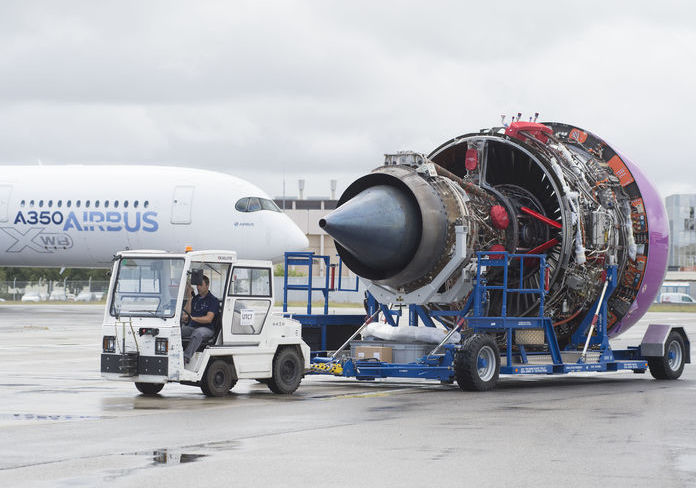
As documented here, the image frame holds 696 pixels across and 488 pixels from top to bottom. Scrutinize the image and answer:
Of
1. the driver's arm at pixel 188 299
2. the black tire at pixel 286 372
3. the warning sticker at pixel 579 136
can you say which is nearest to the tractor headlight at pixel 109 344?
the driver's arm at pixel 188 299

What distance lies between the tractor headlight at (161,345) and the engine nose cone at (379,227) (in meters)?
2.88

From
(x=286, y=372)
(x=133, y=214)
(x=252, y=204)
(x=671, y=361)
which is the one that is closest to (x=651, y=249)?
(x=671, y=361)

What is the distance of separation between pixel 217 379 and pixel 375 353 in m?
2.78

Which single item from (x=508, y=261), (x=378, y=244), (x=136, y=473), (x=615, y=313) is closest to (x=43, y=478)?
(x=136, y=473)

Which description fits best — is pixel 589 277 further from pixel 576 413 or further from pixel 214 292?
pixel 214 292

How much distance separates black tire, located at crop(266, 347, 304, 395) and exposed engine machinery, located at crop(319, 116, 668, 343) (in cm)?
181

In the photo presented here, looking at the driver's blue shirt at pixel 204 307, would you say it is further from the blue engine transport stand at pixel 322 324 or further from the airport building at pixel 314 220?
the airport building at pixel 314 220

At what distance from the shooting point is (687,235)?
152m

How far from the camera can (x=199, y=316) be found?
16.1 meters

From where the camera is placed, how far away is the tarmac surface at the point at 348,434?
9430 mm

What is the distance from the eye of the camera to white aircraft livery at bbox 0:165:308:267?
39.8m

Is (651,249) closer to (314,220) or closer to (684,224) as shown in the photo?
(314,220)

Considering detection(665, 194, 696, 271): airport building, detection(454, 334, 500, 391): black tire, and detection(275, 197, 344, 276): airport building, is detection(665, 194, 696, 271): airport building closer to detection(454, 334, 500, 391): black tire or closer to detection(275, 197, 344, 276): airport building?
detection(275, 197, 344, 276): airport building

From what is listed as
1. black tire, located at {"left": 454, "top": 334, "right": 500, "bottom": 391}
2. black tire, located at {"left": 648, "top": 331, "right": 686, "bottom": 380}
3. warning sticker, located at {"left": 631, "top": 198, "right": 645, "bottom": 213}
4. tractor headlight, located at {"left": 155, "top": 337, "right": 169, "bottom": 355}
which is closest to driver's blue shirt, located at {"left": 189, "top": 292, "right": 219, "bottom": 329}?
tractor headlight, located at {"left": 155, "top": 337, "right": 169, "bottom": 355}
